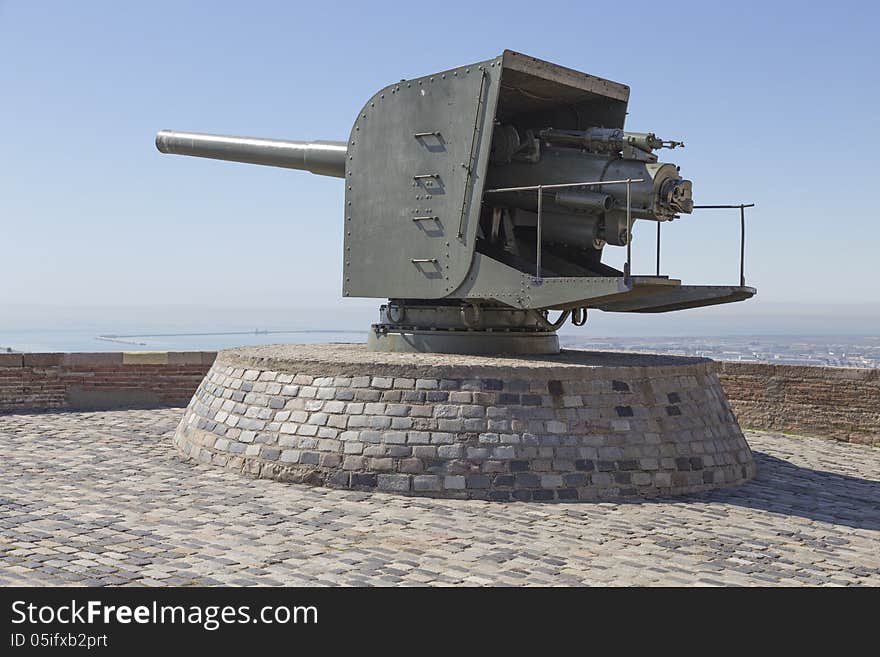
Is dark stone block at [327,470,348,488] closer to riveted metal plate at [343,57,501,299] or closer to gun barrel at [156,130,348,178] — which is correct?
riveted metal plate at [343,57,501,299]

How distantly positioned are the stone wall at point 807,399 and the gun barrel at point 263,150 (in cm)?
640

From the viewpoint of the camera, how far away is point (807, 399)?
43.0 feet

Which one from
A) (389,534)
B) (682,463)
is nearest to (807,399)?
(682,463)

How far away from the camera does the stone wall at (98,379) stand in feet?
46.0

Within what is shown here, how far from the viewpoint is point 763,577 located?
6.00m

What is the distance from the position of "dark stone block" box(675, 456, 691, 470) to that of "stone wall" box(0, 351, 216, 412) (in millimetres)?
8531

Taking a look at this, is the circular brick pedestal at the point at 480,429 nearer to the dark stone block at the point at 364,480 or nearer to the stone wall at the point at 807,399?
the dark stone block at the point at 364,480

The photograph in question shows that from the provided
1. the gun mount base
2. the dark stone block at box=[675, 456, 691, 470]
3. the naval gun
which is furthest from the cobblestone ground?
the gun mount base

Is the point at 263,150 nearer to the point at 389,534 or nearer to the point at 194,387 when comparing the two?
the point at 194,387

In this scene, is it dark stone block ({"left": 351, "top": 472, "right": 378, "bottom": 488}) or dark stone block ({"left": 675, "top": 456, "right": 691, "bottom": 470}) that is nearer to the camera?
dark stone block ({"left": 351, "top": 472, "right": 378, "bottom": 488})

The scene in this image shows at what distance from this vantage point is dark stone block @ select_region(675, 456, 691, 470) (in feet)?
28.3

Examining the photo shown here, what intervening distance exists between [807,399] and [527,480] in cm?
658

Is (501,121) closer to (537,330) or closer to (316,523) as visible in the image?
(537,330)

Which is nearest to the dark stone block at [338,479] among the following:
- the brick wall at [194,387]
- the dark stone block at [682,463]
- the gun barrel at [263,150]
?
the dark stone block at [682,463]
